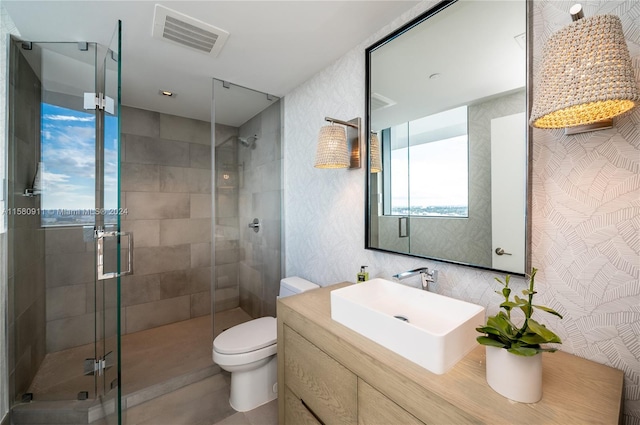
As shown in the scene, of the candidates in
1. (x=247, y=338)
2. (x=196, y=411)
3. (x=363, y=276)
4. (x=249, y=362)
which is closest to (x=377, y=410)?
→ (x=363, y=276)

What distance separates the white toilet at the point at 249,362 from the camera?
163 cm

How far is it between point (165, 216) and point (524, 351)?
311 cm

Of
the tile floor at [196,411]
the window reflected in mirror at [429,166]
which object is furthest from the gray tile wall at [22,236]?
the window reflected in mirror at [429,166]

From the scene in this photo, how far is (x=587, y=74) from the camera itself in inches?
27.9

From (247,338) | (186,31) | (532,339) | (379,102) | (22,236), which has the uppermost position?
(186,31)

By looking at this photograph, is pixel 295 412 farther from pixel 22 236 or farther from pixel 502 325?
A: pixel 22 236

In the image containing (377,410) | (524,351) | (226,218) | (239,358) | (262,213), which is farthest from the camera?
(262,213)

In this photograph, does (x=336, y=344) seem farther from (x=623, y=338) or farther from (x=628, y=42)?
(x=628, y=42)

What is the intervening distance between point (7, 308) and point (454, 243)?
94.9 inches

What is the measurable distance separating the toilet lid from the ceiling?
185cm

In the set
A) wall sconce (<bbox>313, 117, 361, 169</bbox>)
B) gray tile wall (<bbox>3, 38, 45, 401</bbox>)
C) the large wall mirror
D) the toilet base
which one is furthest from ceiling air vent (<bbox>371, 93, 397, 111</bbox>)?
gray tile wall (<bbox>3, 38, 45, 401</bbox>)

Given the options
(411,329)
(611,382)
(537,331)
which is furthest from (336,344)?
(611,382)

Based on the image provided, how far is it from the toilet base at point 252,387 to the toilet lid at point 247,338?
17cm

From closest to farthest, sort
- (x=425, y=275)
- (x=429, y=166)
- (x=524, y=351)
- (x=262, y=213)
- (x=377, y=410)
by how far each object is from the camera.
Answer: (x=524, y=351), (x=377, y=410), (x=425, y=275), (x=429, y=166), (x=262, y=213)
